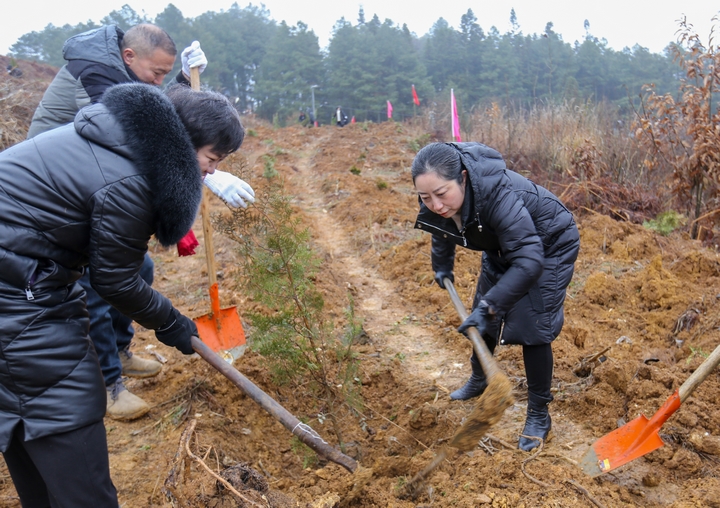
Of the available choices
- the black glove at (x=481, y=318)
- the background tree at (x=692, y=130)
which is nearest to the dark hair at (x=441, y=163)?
the black glove at (x=481, y=318)

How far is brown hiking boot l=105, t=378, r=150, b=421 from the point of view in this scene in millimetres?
3461

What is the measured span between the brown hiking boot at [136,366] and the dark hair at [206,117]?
7.94ft

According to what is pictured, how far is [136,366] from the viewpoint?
3855mm

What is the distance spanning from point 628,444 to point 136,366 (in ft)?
10.4

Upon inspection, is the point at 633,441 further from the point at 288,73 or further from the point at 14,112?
the point at 288,73

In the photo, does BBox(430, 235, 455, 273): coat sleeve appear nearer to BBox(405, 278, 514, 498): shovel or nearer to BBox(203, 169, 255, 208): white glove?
BBox(405, 278, 514, 498): shovel

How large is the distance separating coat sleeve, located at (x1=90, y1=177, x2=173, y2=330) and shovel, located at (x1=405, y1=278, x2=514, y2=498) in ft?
5.06

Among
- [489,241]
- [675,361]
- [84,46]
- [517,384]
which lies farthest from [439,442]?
[84,46]

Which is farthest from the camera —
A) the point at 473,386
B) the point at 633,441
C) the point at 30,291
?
the point at 473,386

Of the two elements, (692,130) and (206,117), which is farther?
(692,130)

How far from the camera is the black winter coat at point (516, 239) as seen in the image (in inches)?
101

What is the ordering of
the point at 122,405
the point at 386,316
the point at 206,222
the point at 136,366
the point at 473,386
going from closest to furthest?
the point at 122,405, the point at 473,386, the point at 136,366, the point at 206,222, the point at 386,316

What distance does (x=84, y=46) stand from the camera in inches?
117

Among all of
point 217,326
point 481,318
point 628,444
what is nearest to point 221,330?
point 217,326
